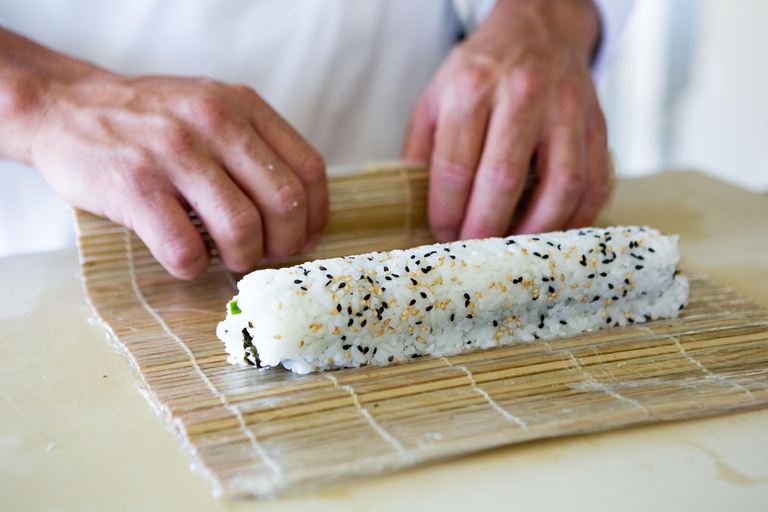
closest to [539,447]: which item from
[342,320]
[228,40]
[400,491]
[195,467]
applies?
[400,491]

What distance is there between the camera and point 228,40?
1896 millimetres

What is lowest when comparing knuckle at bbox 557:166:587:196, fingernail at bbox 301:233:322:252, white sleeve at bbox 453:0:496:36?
fingernail at bbox 301:233:322:252

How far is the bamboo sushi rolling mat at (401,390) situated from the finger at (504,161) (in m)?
0.42

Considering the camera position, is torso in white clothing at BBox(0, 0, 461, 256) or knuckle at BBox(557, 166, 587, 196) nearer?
knuckle at BBox(557, 166, 587, 196)

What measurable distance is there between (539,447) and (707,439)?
24 cm

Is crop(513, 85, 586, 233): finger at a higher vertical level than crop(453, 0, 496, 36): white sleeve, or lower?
lower

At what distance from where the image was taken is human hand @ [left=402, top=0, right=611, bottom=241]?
5.09ft

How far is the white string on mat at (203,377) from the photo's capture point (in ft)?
2.85

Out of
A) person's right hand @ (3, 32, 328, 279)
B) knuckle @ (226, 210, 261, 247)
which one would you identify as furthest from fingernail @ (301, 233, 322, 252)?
knuckle @ (226, 210, 261, 247)

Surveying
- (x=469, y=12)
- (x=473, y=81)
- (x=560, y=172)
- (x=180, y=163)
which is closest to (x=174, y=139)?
(x=180, y=163)

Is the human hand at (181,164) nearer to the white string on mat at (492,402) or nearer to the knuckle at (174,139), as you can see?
the knuckle at (174,139)

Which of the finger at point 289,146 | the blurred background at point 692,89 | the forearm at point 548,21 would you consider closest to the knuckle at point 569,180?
the forearm at point 548,21

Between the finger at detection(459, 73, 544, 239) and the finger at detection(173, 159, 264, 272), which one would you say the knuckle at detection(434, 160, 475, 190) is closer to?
the finger at detection(459, 73, 544, 239)

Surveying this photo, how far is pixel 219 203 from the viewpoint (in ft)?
4.29
